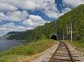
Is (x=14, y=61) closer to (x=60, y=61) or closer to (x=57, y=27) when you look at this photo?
(x=60, y=61)

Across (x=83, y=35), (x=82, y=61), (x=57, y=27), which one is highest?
(x=57, y=27)

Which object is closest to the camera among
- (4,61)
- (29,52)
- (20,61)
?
(4,61)

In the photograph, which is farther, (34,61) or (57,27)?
(57,27)

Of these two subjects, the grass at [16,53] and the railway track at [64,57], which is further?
the railway track at [64,57]

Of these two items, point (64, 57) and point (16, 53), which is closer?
point (64, 57)

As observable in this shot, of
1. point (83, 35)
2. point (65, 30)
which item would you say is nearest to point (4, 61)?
point (83, 35)

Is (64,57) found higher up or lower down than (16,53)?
lower down

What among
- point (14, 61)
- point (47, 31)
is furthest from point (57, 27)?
point (14, 61)

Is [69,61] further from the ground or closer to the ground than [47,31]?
closer to the ground

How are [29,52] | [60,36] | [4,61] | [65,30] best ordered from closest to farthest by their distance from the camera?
[4,61]
[29,52]
[65,30]
[60,36]

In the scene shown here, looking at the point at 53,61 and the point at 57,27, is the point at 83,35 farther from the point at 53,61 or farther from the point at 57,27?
the point at 57,27

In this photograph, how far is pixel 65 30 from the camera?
16462cm

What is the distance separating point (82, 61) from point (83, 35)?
58.6 m

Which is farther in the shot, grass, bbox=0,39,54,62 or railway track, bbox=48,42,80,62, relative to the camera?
railway track, bbox=48,42,80,62
